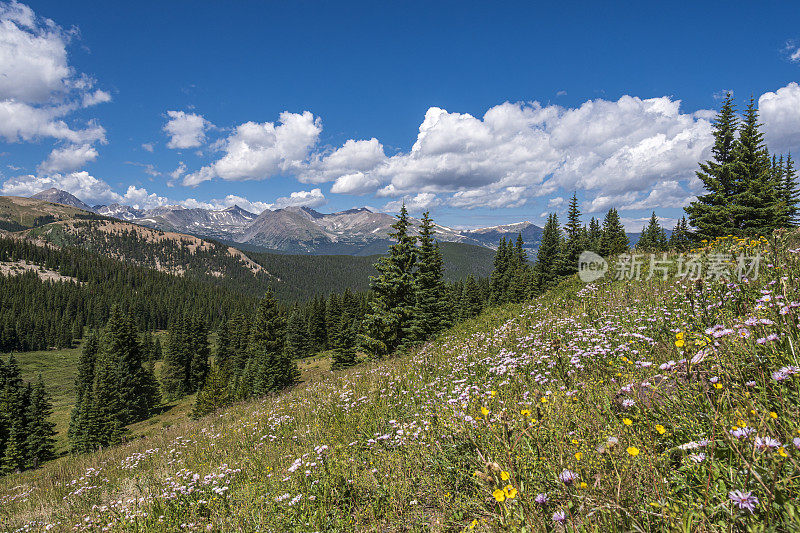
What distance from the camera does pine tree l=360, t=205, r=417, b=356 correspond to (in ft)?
69.7

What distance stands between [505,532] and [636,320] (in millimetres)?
4825

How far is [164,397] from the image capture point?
64.3 metres

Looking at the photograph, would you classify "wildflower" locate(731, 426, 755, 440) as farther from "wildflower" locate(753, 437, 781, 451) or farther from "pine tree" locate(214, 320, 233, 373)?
"pine tree" locate(214, 320, 233, 373)

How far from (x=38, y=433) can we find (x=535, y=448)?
54.7 meters

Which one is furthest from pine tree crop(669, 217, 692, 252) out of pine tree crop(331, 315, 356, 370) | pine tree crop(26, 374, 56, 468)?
pine tree crop(26, 374, 56, 468)

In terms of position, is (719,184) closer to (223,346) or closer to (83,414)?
(83,414)

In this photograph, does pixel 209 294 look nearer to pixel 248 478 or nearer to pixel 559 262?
pixel 559 262

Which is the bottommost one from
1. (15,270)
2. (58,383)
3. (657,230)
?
(58,383)

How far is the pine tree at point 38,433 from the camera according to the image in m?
35.1

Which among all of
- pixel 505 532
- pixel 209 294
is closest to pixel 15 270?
pixel 209 294

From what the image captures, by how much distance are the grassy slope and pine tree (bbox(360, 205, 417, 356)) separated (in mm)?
13329

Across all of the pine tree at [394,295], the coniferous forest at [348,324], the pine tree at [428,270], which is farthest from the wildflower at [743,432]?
the pine tree at [428,270]

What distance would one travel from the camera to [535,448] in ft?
9.68

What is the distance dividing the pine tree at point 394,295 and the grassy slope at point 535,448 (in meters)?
13.3
